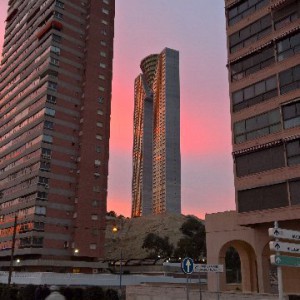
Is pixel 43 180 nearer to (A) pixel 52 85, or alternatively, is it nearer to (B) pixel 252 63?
(A) pixel 52 85

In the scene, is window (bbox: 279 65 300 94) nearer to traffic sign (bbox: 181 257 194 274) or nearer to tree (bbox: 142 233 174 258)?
traffic sign (bbox: 181 257 194 274)

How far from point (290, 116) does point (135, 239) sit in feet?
461

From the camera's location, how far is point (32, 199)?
7581 cm

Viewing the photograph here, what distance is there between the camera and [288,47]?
103ft

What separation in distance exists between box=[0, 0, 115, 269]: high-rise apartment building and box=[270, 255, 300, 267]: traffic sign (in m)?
64.0

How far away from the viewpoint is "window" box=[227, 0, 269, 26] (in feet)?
112

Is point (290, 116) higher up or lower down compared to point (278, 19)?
lower down

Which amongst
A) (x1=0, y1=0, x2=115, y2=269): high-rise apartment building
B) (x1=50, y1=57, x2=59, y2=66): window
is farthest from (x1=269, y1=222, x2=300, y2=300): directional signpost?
(x1=50, y1=57, x2=59, y2=66): window

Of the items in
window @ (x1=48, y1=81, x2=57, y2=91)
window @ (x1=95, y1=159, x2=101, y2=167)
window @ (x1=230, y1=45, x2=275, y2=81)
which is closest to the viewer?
window @ (x1=230, y1=45, x2=275, y2=81)

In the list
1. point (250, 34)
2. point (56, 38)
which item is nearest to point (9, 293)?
point (250, 34)

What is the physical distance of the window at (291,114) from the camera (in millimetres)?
29231

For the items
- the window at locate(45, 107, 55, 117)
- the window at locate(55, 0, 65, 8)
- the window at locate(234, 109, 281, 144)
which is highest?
the window at locate(55, 0, 65, 8)

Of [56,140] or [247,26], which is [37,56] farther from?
[247,26]

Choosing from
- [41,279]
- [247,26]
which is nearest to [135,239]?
[41,279]
